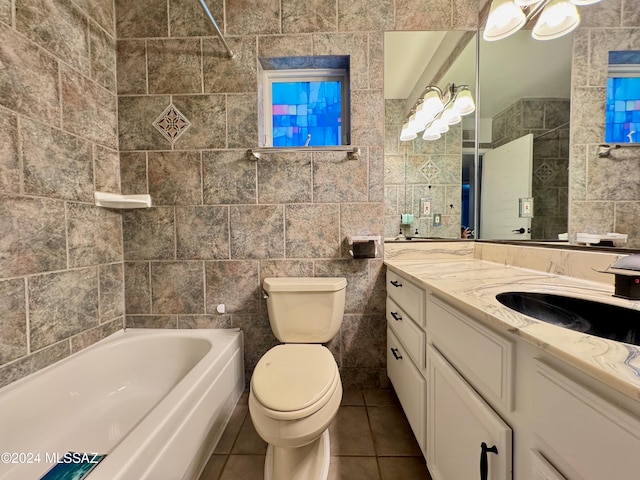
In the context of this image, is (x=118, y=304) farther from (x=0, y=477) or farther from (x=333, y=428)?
(x=333, y=428)

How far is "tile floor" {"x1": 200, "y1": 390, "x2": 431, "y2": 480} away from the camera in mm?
1097

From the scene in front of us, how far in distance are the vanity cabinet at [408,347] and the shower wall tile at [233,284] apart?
2.69 ft

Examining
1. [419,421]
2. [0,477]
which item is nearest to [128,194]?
[0,477]

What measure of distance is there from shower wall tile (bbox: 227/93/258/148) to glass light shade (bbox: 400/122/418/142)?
3.05 feet

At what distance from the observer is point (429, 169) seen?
1685 millimetres

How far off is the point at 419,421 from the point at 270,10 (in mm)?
2289

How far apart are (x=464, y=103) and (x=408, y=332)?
1459mm

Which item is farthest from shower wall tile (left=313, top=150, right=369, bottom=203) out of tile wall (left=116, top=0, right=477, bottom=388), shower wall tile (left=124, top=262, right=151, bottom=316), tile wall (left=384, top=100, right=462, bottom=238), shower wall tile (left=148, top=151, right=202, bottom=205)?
shower wall tile (left=124, top=262, right=151, bottom=316)

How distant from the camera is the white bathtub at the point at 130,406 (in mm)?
793

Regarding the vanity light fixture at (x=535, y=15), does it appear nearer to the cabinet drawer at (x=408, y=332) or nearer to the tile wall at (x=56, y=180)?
the cabinet drawer at (x=408, y=332)

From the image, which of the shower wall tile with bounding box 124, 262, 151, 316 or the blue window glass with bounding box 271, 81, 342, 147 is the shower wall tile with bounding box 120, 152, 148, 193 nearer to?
the shower wall tile with bounding box 124, 262, 151, 316

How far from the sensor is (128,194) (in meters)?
1.56

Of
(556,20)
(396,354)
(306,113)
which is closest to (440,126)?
(556,20)

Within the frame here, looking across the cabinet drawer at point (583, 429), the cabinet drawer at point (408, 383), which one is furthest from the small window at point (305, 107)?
the cabinet drawer at point (583, 429)
